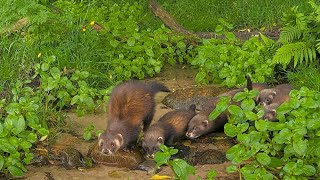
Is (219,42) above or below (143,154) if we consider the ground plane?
above

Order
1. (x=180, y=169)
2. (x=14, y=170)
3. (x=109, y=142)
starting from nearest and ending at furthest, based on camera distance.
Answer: (x=180, y=169) → (x=14, y=170) → (x=109, y=142)

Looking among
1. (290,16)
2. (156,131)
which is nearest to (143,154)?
(156,131)

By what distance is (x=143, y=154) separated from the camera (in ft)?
25.3

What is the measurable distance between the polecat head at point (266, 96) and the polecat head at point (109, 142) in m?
1.84

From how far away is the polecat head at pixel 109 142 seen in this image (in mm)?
7395

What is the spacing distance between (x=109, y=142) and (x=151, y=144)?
1.67 feet

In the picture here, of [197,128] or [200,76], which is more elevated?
[200,76]

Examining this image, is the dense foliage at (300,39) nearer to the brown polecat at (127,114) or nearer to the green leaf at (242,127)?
the brown polecat at (127,114)

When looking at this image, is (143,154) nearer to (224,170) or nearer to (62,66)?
(224,170)

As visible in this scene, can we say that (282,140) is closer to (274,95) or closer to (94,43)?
(274,95)

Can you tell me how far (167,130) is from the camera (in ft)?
25.8

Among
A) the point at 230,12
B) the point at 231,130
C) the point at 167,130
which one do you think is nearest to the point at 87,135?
the point at 167,130

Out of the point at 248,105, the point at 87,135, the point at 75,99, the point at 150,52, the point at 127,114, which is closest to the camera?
the point at 248,105

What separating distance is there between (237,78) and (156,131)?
2012mm
